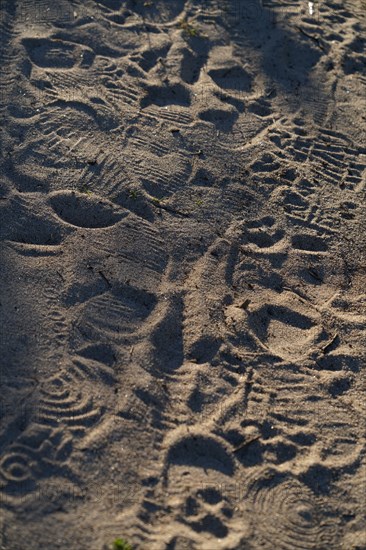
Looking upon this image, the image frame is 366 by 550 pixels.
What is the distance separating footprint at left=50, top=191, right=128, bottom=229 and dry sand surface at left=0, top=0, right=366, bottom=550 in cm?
1

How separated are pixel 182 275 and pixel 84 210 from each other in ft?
2.62

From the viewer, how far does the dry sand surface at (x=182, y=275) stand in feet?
11.0

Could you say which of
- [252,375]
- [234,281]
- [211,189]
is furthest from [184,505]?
[211,189]

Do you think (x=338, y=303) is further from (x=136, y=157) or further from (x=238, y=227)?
(x=136, y=157)

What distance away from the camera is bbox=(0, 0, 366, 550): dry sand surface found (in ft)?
11.0

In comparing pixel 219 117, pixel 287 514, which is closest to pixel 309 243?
pixel 219 117

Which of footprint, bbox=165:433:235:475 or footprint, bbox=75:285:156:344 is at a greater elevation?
footprint, bbox=75:285:156:344

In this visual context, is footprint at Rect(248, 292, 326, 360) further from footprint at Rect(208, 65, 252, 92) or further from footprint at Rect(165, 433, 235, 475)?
footprint at Rect(208, 65, 252, 92)

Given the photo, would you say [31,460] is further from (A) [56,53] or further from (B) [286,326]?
(A) [56,53]

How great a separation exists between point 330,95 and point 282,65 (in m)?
0.50

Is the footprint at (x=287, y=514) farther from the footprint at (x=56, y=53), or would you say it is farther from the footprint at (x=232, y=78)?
the footprint at (x=56, y=53)

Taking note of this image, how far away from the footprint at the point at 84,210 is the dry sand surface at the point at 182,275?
0.05ft

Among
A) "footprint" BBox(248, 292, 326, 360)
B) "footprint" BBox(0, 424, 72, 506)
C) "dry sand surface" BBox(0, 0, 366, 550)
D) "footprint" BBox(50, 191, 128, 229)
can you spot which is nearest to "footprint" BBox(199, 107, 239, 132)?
"dry sand surface" BBox(0, 0, 366, 550)

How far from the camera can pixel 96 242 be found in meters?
4.24
